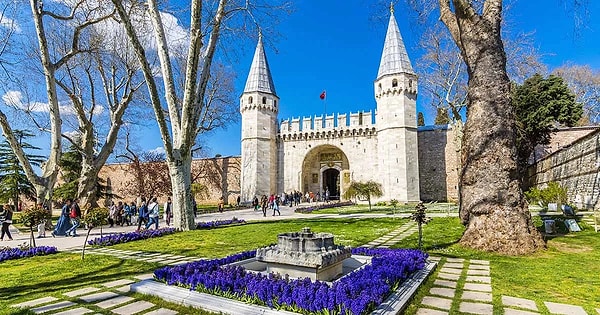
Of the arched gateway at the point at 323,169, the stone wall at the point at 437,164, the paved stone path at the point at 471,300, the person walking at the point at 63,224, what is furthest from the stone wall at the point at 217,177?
the paved stone path at the point at 471,300

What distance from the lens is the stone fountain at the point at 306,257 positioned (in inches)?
151

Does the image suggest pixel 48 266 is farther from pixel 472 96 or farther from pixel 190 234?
pixel 472 96

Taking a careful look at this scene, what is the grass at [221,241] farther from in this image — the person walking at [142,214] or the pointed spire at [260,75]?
the pointed spire at [260,75]

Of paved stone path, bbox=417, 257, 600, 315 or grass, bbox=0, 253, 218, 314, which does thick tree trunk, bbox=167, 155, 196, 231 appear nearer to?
grass, bbox=0, 253, 218, 314

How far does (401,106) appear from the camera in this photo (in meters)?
26.6

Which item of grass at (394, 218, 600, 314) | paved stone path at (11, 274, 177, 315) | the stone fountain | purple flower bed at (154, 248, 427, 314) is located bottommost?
grass at (394, 218, 600, 314)

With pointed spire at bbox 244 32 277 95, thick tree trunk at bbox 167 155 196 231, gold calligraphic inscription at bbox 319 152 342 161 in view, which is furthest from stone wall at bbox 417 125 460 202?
thick tree trunk at bbox 167 155 196 231

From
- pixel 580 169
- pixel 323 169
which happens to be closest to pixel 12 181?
pixel 323 169

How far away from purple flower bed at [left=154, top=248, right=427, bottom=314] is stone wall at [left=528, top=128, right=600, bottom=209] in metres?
12.1

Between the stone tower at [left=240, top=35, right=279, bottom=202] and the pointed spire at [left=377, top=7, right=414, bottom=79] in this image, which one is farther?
the stone tower at [left=240, top=35, right=279, bottom=202]

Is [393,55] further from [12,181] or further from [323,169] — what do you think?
[12,181]

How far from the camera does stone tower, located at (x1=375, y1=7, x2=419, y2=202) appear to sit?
25750mm

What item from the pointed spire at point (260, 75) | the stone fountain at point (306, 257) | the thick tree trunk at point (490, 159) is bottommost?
the stone fountain at point (306, 257)

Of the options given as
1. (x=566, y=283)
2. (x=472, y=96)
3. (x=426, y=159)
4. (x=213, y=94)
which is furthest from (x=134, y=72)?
(x=426, y=159)
